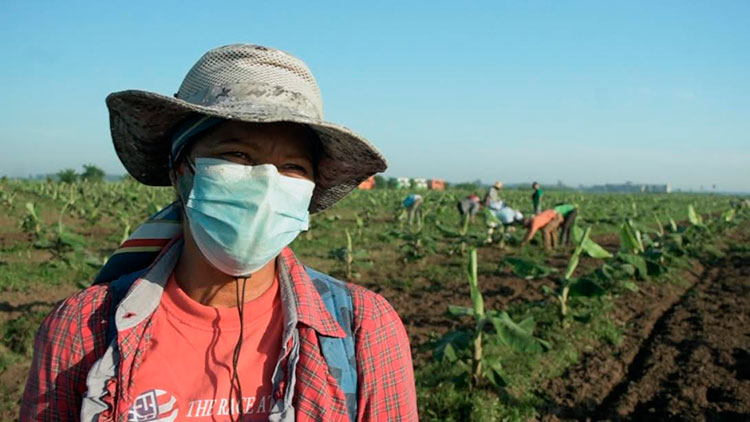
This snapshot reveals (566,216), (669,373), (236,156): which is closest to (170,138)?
(236,156)

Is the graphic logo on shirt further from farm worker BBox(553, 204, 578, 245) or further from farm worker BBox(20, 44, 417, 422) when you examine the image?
farm worker BBox(553, 204, 578, 245)

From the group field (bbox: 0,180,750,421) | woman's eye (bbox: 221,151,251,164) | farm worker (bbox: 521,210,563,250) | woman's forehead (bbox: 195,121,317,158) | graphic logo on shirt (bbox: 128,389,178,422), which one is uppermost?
woman's forehead (bbox: 195,121,317,158)

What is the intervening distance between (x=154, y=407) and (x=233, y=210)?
504 millimetres

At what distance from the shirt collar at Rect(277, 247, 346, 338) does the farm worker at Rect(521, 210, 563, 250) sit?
10.9 meters

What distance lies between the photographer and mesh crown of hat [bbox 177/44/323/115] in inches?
53.2

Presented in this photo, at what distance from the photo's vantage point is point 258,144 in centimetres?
138

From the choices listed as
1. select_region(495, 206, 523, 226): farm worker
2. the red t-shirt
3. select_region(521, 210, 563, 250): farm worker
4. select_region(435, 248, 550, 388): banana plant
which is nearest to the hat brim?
the red t-shirt

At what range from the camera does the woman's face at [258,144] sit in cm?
136

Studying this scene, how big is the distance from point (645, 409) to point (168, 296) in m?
4.05

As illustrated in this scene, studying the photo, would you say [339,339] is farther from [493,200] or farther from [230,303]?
[493,200]

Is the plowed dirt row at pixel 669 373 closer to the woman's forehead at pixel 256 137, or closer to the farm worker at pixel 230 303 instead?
the farm worker at pixel 230 303

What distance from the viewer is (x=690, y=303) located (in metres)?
7.55

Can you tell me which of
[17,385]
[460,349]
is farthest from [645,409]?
[17,385]

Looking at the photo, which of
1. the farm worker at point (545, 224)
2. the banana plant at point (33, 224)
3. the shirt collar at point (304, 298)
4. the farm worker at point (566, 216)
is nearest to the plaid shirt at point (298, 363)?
the shirt collar at point (304, 298)
